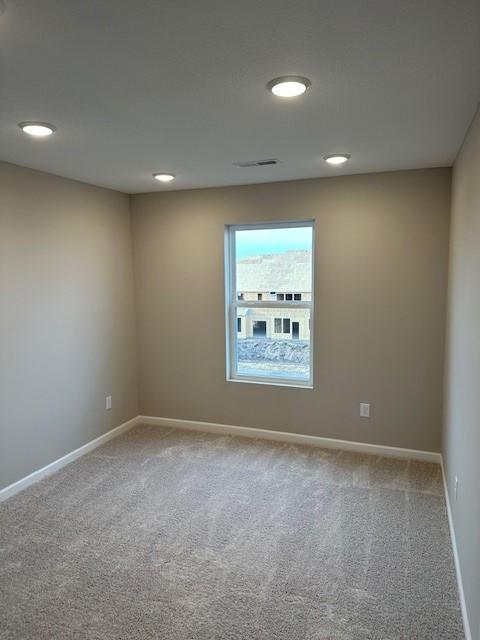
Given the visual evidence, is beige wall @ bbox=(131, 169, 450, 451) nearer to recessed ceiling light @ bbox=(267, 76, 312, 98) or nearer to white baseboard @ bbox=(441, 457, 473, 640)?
white baseboard @ bbox=(441, 457, 473, 640)

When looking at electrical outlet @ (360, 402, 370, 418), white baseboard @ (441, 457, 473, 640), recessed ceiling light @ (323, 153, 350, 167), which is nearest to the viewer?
white baseboard @ (441, 457, 473, 640)

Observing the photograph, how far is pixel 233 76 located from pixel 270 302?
2.62m

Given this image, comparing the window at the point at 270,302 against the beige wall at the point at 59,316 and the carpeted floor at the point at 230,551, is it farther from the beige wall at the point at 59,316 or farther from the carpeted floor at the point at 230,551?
the beige wall at the point at 59,316

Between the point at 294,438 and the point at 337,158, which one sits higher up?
the point at 337,158

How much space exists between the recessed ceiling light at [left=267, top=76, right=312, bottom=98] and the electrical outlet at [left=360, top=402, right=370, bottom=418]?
8.95 feet

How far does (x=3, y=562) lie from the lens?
2.48m

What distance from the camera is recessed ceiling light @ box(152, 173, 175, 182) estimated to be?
3.53m

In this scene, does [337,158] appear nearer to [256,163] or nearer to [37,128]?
[256,163]

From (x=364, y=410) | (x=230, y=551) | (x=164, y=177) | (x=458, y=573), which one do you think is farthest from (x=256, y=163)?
(x=458, y=573)

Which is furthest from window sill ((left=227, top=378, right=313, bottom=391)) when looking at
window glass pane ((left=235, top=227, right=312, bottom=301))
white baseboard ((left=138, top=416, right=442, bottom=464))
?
window glass pane ((left=235, top=227, right=312, bottom=301))

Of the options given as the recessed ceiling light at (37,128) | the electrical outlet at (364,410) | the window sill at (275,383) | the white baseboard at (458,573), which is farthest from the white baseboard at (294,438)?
the recessed ceiling light at (37,128)

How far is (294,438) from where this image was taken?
415cm

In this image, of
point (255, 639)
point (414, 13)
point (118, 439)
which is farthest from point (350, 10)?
point (118, 439)

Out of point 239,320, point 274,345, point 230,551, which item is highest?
point 239,320
